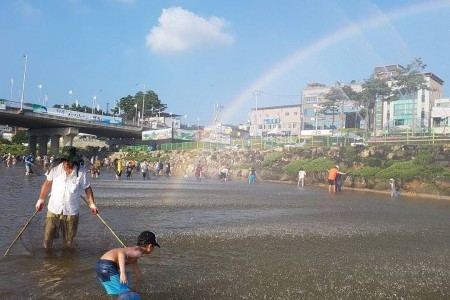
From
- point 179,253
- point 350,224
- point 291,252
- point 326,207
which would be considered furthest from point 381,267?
point 326,207

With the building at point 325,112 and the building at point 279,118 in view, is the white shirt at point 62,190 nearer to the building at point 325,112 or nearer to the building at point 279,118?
the building at point 325,112

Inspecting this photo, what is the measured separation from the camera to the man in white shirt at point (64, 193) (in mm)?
7133

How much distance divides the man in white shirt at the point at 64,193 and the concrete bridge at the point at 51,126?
61.4m

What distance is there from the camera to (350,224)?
41.8ft

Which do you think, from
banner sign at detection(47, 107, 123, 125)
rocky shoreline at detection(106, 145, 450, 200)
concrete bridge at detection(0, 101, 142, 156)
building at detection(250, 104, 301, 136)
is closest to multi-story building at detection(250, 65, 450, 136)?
building at detection(250, 104, 301, 136)

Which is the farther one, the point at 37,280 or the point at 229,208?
the point at 229,208

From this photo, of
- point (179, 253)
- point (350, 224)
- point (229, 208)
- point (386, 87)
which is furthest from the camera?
point (386, 87)

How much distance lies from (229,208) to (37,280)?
10536mm

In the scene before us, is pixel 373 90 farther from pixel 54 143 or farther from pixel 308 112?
pixel 54 143

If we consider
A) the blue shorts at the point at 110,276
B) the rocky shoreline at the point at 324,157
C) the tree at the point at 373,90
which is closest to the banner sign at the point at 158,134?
the rocky shoreline at the point at 324,157

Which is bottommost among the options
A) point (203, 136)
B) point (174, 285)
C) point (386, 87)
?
point (174, 285)

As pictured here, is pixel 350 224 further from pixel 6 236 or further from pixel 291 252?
pixel 6 236

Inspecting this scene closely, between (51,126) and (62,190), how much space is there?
73.6m

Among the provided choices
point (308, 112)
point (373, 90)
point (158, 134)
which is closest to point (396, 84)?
point (373, 90)
